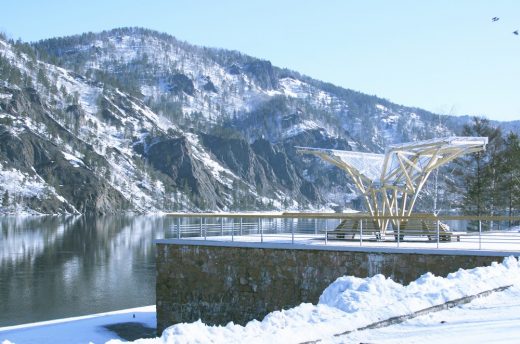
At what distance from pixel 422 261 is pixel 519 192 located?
1039 inches

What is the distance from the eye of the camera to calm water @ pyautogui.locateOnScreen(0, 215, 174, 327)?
4016cm

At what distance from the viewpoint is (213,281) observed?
80.8ft

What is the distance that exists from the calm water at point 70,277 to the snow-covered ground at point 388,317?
28.4 metres

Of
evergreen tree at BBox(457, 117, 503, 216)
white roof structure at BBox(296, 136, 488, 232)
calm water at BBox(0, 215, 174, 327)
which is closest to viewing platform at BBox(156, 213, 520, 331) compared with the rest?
white roof structure at BBox(296, 136, 488, 232)

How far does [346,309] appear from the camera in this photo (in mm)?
10531

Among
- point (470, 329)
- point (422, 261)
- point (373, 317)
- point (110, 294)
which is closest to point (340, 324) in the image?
point (373, 317)

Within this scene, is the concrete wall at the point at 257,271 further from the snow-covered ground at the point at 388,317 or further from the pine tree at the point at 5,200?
the pine tree at the point at 5,200

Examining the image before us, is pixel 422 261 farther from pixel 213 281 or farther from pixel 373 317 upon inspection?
pixel 373 317

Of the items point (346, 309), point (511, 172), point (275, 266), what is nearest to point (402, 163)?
point (275, 266)

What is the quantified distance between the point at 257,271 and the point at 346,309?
13267mm

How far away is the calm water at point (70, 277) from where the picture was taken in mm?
40156

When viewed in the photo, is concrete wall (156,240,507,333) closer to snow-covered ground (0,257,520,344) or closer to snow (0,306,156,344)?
snow (0,306,156,344)

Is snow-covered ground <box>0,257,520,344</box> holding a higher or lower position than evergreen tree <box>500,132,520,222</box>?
lower

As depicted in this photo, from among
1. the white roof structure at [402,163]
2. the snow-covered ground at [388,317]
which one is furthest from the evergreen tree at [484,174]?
the snow-covered ground at [388,317]
